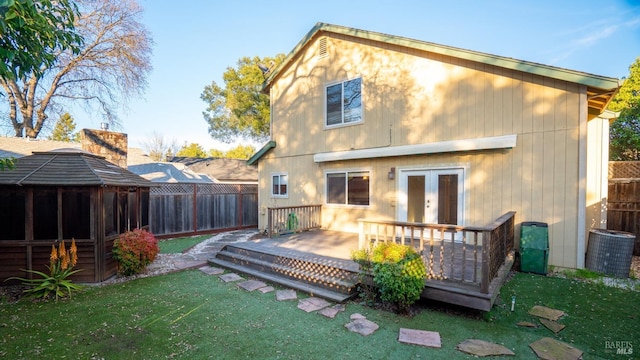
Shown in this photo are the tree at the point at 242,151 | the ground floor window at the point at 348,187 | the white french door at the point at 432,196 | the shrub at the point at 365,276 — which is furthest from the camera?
the tree at the point at 242,151

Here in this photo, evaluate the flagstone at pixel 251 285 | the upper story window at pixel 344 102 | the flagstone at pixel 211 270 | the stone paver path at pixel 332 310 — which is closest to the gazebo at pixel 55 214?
the flagstone at pixel 211 270

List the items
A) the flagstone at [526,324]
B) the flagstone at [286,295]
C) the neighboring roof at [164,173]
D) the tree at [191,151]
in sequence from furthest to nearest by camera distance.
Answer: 1. the tree at [191,151]
2. the neighboring roof at [164,173]
3. the flagstone at [286,295]
4. the flagstone at [526,324]

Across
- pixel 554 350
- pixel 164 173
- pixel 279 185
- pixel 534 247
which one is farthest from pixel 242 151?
pixel 554 350

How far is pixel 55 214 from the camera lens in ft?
18.6

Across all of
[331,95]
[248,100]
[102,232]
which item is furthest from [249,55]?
[102,232]

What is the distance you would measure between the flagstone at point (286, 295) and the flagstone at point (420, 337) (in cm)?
197

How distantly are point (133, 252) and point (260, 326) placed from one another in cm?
385

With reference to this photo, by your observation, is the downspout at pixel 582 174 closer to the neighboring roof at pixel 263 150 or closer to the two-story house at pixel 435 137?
the two-story house at pixel 435 137

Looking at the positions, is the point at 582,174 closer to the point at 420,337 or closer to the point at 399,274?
the point at 399,274

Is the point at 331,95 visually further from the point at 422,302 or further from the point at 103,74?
the point at 103,74

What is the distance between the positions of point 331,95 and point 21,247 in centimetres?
845

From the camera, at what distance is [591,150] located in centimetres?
758

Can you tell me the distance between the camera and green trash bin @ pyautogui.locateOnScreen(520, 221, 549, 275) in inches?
226

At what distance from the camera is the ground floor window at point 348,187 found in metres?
8.91
